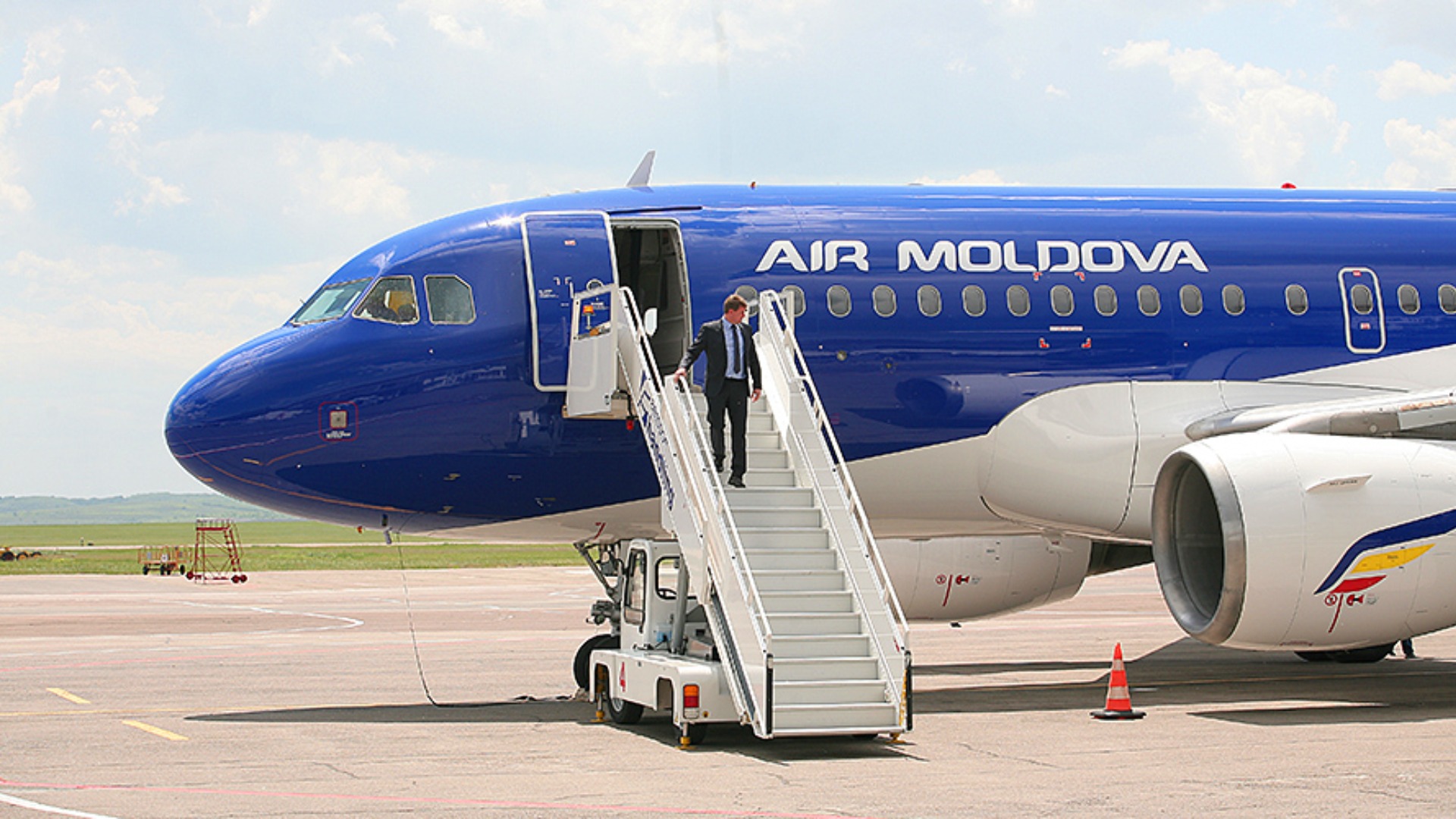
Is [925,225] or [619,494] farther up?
[925,225]

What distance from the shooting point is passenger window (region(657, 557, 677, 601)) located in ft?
46.4

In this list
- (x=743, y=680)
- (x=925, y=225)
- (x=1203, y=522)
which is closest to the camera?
(x=743, y=680)

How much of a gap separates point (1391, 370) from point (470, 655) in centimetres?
1187

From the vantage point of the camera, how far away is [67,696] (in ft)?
55.8

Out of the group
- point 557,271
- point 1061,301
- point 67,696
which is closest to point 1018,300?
point 1061,301

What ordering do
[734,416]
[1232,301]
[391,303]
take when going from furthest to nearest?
[1232,301] < [391,303] < [734,416]

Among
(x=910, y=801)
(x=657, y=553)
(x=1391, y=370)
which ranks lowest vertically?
(x=910, y=801)

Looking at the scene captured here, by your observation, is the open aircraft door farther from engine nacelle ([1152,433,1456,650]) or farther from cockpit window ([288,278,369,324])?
engine nacelle ([1152,433,1456,650])

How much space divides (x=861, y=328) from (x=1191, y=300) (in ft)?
10.9

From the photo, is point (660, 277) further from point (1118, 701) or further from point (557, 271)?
point (1118, 701)

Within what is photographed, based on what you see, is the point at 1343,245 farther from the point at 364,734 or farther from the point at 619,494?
the point at 364,734

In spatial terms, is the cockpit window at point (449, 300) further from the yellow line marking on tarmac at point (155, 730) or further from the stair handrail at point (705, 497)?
the yellow line marking on tarmac at point (155, 730)

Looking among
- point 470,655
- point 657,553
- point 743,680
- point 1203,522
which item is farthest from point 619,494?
point 470,655

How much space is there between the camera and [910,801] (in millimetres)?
10055
